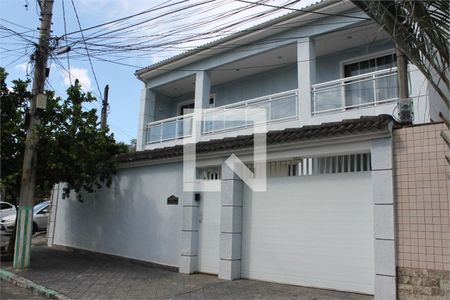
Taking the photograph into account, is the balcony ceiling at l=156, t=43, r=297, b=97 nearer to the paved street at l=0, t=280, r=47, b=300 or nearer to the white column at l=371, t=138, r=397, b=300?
the white column at l=371, t=138, r=397, b=300

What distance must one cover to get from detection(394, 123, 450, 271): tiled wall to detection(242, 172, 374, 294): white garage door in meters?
0.71

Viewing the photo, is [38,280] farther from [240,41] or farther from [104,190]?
[240,41]

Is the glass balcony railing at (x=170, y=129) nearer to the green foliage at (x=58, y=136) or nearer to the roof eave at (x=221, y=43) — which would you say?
the roof eave at (x=221, y=43)

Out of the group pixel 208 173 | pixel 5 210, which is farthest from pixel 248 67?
pixel 5 210

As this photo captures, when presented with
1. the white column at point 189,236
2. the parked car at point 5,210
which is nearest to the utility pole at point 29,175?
the white column at point 189,236

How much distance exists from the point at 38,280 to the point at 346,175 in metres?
6.45

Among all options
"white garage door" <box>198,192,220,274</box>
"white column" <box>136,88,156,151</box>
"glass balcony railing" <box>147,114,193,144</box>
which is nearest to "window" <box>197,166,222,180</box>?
"white garage door" <box>198,192,220,274</box>

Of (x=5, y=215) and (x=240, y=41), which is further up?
(x=240, y=41)

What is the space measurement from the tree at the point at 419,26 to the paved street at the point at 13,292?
7093 mm

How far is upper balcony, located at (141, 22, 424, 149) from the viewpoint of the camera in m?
10.5

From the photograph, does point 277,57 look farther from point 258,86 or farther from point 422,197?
point 422,197

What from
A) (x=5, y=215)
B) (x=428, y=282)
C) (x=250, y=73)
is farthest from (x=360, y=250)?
(x=5, y=215)

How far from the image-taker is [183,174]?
10.3 metres

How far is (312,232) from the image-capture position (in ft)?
26.7
